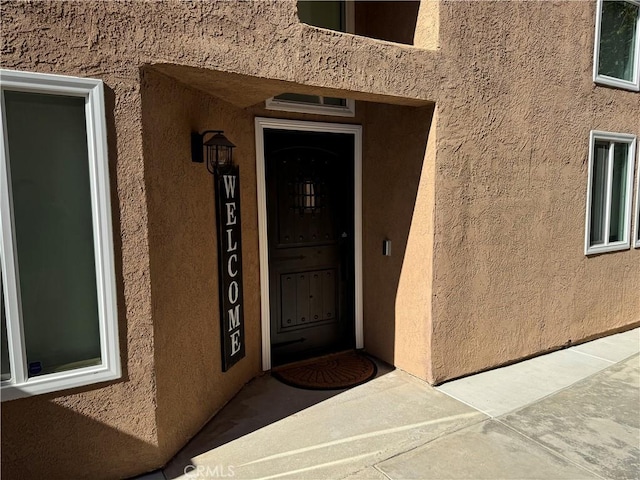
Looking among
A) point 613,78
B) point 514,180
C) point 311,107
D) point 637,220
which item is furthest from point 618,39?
point 311,107

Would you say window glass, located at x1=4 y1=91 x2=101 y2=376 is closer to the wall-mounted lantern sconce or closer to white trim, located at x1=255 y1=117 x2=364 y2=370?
the wall-mounted lantern sconce

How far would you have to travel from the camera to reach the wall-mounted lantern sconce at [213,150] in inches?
124

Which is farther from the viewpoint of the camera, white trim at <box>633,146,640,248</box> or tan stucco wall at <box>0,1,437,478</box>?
white trim at <box>633,146,640,248</box>

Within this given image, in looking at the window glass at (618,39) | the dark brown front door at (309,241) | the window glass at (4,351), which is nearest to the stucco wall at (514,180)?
the window glass at (618,39)

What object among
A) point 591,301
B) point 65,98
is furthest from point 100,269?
point 591,301

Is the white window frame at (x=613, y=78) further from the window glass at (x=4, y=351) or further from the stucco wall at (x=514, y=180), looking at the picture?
the window glass at (x=4, y=351)

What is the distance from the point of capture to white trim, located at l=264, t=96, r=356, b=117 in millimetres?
4131

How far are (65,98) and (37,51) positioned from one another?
256 millimetres

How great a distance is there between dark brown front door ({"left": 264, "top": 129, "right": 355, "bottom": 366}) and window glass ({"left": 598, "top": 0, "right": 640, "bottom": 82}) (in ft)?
10.9

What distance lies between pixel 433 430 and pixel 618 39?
5.22 meters

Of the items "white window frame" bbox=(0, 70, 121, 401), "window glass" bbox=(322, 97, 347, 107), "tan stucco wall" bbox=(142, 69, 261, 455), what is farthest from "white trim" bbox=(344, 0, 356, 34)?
"white window frame" bbox=(0, 70, 121, 401)

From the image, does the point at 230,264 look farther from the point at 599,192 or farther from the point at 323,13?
the point at 599,192

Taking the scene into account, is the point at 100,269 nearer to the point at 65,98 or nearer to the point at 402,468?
the point at 65,98

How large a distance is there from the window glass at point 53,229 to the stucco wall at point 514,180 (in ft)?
9.20
